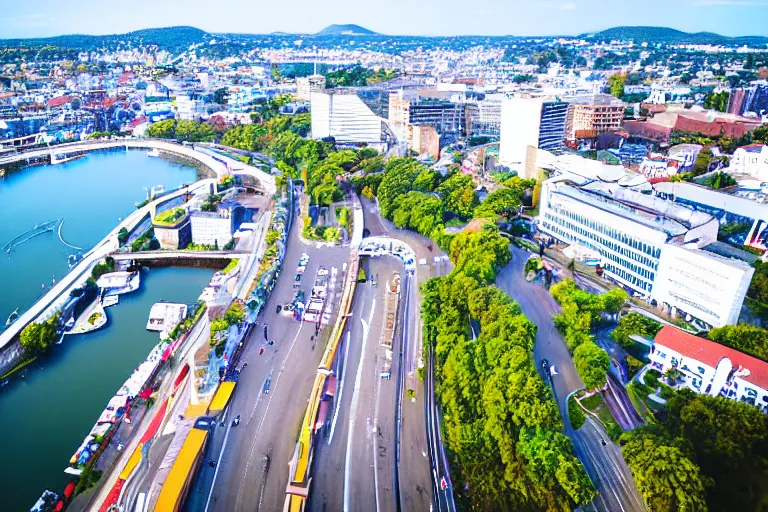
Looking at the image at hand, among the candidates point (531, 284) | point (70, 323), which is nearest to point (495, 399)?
point (531, 284)

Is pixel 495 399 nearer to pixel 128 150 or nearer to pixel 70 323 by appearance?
pixel 70 323

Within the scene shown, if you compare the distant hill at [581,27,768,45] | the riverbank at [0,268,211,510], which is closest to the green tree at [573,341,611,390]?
the riverbank at [0,268,211,510]

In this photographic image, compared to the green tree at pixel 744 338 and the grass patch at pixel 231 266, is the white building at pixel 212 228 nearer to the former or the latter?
the grass patch at pixel 231 266

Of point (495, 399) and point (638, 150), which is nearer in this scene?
point (495, 399)

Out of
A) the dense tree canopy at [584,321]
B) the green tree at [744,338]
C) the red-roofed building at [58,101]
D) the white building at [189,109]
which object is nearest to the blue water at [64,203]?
the white building at [189,109]

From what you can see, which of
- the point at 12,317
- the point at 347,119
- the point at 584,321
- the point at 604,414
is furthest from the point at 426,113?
the point at 604,414

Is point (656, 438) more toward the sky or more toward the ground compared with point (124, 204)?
more toward the sky
